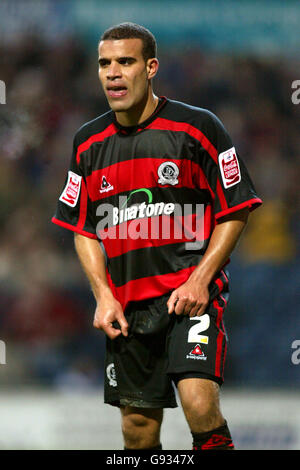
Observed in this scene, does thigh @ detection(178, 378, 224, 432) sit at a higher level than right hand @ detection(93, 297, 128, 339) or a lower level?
lower

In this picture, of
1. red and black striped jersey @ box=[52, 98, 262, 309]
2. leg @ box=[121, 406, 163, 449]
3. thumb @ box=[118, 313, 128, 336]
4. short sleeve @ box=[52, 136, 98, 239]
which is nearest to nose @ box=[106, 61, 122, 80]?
red and black striped jersey @ box=[52, 98, 262, 309]

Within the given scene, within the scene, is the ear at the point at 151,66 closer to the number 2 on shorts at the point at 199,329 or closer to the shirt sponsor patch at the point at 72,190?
the shirt sponsor patch at the point at 72,190

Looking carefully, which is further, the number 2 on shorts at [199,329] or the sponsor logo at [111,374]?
the sponsor logo at [111,374]

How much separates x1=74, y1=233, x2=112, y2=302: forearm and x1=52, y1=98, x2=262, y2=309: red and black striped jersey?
0.24 feet

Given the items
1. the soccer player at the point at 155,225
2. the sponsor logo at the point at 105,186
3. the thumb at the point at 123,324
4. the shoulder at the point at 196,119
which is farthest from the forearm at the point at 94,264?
the shoulder at the point at 196,119

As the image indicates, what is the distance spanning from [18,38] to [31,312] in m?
1.92

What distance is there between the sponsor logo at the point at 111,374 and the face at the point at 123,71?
108 cm

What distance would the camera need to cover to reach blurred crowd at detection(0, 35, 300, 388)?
15.8ft

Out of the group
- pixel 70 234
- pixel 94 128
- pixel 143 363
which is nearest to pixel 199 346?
pixel 143 363

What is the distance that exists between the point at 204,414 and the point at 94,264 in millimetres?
824

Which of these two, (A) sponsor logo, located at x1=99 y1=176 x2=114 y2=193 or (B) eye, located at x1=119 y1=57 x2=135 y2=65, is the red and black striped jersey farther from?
(B) eye, located at x1=119 y1=57 x2=135 y2=65

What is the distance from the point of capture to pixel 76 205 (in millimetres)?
3314

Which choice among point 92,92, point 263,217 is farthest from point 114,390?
point 92,92

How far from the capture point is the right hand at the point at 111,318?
3107mm
